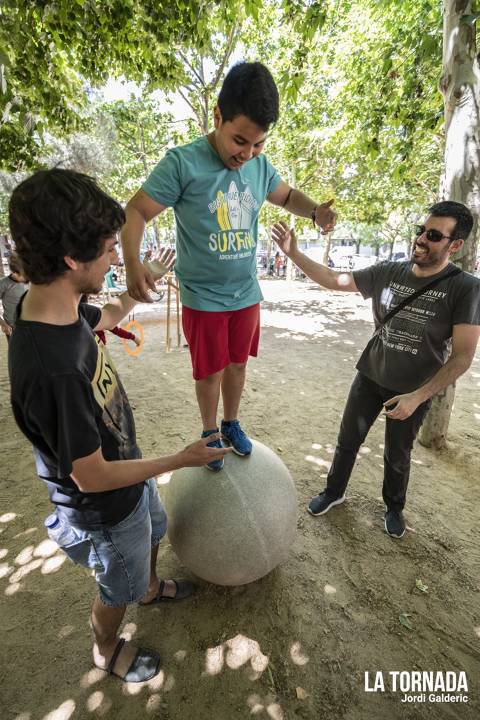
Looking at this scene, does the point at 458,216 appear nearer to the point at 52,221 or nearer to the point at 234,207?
the point at 234,207

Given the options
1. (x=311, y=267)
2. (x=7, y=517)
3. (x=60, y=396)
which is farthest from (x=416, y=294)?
(x=7, y=517)

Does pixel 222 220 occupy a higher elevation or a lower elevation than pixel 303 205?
lower

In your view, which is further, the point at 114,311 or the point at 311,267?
the point at 311,267

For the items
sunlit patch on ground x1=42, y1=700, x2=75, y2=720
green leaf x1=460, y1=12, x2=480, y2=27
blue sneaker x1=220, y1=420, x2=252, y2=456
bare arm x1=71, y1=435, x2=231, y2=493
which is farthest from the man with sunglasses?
sunlit patch on ground x1=42, y1=700, x2=75, y2=720

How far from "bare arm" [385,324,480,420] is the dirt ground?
1428mm

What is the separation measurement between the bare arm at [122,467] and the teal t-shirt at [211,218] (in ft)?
3.10

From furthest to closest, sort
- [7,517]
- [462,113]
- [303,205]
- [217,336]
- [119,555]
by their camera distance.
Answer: [462,113], [7,517], [303,205], [217,336], [119,555]

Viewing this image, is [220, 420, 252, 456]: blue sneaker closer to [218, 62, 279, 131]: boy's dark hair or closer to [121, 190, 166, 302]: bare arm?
[121, 190, 166, 302]: bare arm

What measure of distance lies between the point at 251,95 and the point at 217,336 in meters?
1.26

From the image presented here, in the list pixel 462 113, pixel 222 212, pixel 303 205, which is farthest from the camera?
pixel 462 113

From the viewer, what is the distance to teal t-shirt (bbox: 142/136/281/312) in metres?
1.85

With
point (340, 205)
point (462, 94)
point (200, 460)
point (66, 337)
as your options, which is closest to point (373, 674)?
Result: point (200, 460)

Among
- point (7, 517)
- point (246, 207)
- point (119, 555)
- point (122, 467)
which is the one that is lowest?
point (7, 517)

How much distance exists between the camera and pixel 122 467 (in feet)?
4.45
